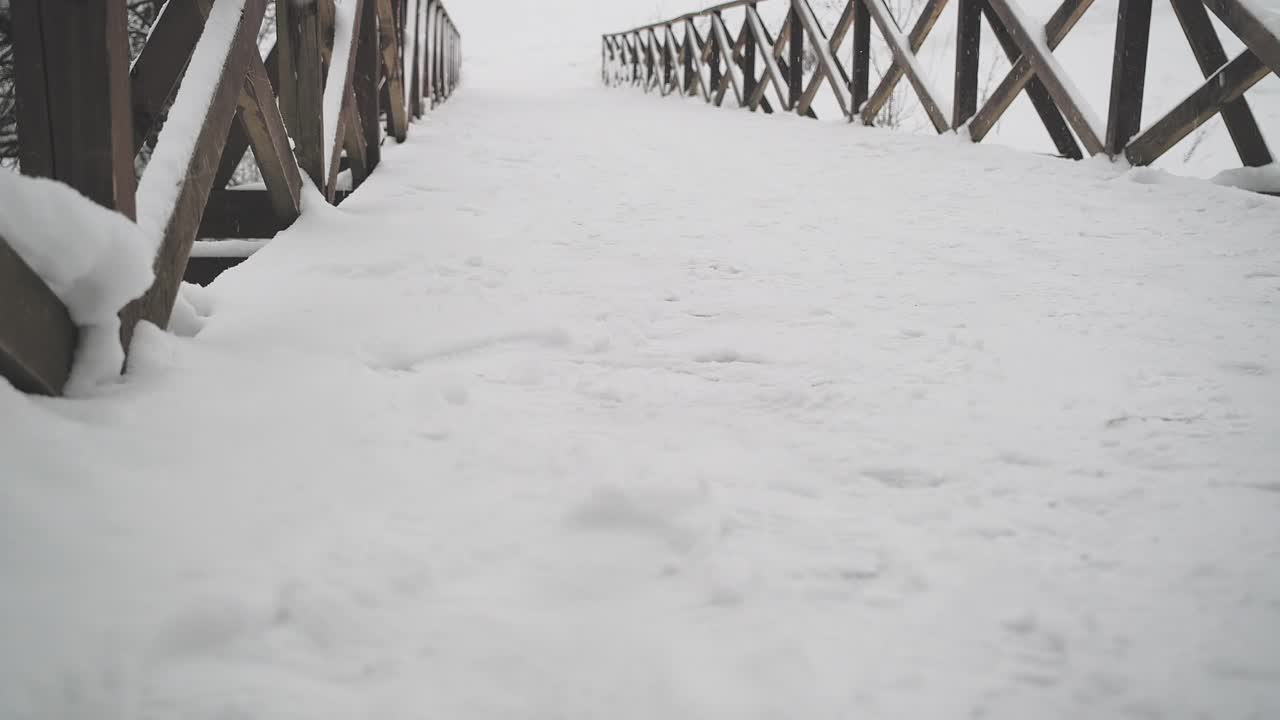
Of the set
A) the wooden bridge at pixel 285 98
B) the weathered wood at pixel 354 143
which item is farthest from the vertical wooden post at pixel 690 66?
the weathered wood at pixel 354 143

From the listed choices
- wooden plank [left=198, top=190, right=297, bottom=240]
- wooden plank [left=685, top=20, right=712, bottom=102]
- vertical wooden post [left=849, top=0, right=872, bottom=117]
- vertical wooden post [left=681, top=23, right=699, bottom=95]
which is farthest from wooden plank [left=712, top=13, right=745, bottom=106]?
wooden plank [left=198, top=190, right=297, bottom=240]

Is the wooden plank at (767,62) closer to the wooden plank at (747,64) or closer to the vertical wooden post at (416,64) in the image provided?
the wooden plank at (747,64)

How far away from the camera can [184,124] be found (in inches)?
57.8

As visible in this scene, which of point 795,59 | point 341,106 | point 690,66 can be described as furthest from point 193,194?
point 690,66

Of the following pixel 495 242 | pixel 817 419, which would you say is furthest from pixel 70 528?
pixel 495 242

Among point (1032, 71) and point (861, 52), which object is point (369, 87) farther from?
point (861, 52)

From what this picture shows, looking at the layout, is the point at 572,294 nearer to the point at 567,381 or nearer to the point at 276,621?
the point at 567,381

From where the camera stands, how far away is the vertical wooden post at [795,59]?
6.65m

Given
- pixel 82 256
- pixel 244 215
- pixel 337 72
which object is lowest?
pixel 244 215

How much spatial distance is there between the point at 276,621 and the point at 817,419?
0.89 metres

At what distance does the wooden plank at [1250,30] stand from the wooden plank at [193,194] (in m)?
3.44

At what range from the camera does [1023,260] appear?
231 centimetres

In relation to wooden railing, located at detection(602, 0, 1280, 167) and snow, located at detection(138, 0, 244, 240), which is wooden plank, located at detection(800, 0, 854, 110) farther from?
snow, located at detection(138, 0, 244, 240)

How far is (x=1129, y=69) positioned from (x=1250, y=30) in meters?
0.55
